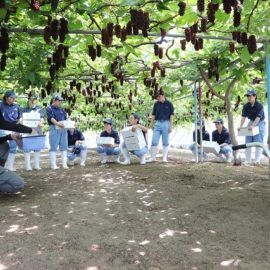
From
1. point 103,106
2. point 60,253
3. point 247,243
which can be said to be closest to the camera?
point 60,253

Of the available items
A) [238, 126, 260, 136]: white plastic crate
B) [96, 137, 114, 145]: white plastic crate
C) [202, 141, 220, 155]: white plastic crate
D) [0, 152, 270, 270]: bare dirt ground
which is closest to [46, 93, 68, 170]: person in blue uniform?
[96, 137, 114, 145]: white plastic crate

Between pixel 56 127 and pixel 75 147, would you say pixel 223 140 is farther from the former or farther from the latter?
pixel 56 127

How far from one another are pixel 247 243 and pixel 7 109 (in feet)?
18.2

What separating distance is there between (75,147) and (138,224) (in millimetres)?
5393

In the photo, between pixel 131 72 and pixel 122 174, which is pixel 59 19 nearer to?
pixel 122 174

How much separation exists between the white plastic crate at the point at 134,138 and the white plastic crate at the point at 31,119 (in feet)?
6.23

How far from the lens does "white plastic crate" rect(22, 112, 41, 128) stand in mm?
7559

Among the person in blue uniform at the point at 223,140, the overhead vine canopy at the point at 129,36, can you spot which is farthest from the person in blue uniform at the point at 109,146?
the person in blue uniform at the point at 223,140

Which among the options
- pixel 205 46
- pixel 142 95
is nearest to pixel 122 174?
pixel 205 46

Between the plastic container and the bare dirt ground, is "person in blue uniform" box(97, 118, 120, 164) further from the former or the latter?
the bare dirt ground

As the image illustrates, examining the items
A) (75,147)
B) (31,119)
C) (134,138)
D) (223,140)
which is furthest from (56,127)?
(223,140)

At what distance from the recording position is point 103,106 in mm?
17938

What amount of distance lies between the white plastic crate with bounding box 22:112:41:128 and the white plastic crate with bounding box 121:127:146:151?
190cm

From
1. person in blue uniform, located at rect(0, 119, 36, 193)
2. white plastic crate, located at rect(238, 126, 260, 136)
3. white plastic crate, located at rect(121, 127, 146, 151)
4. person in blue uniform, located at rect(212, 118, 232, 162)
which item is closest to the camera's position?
person in blue uniform, located at rect(0, 119, 36, 193)
